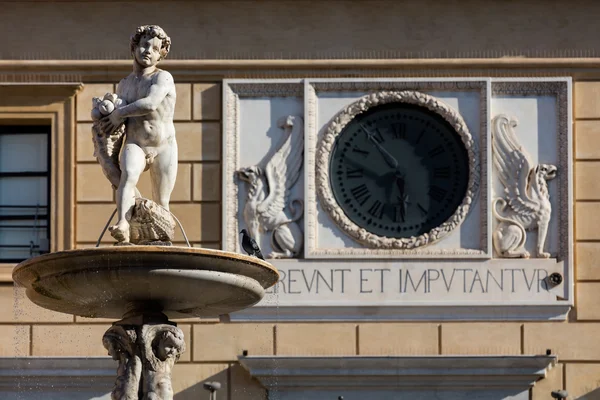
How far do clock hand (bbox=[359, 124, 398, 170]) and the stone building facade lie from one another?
0.75 m

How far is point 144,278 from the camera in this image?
22891mm

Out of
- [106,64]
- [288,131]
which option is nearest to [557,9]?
[288,131]

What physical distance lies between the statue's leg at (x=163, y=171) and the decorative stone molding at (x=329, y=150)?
5.60 meters

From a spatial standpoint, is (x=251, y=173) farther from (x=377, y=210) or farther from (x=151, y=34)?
(x=151, y=34)

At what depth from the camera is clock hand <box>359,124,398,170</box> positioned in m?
30.6

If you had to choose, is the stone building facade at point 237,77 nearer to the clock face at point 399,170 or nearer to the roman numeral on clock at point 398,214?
the clock face at point 399,170

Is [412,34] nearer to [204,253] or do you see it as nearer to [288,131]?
[288,131]

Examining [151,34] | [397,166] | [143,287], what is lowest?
[143,287]

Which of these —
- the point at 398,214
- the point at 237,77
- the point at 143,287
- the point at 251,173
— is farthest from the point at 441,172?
the point at 143,287

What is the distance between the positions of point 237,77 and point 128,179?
6728mm

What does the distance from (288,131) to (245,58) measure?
3.49 feet

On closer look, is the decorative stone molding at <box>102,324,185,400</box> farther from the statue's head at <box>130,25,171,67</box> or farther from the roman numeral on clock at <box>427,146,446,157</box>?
the roman numeral on clock at <box>427,146,446,157</box>

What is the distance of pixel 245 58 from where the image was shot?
3072 cm

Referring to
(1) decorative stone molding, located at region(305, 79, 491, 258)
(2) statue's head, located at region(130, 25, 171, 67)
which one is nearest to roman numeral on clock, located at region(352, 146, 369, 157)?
(1) decorative stone molding, located at region(305, 79, 491, 258)
